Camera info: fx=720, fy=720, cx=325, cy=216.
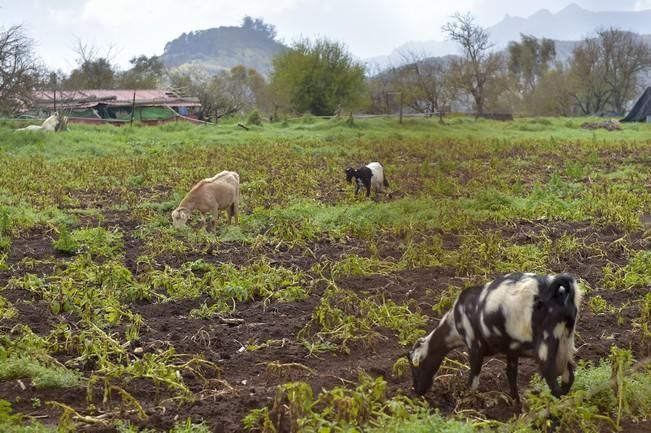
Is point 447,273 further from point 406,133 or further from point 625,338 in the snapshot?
point 406,133

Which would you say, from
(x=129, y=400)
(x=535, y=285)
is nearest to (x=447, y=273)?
(x=535, y=285)

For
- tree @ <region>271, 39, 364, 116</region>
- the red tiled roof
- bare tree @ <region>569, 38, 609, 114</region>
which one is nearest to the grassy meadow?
→ tree @ <region>271, 39, 364, 116</region>

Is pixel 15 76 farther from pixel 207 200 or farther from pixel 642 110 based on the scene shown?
pixel 642 110

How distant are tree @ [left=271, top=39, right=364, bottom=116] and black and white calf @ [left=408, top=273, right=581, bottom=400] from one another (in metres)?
39.3

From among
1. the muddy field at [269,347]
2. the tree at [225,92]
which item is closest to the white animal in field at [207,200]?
the muddy field at [269,347]

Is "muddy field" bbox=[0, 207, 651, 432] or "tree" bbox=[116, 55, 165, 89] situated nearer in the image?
"muddy field" bbox=[0, 207, 651, 432]

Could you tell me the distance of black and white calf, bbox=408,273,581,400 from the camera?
5188 mm

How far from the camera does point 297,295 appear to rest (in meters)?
8.70

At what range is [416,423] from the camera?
4.56 metres

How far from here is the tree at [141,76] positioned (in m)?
64.6

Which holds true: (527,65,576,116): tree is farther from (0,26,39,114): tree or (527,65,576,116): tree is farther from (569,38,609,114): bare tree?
(0,26,39,114): tree

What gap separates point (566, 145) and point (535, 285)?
75.3ft

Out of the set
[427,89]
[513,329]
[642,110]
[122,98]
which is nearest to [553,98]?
[642,110]

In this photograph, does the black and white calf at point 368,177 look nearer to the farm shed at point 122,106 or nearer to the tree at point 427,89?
the tree at point 427,89
